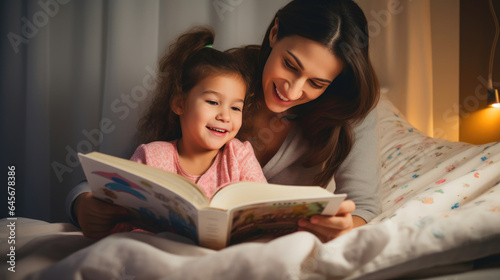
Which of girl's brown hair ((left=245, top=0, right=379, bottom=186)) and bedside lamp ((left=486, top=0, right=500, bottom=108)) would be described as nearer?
girl's brown hair ((left=245, top=0, right=379, bottom=186))

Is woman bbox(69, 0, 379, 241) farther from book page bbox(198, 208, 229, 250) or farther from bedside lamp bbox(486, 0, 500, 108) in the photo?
bedside lamp bbox(486, 0, 500, 108)

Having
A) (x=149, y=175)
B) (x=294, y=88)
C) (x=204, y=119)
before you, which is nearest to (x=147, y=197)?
(x=149, y=175)

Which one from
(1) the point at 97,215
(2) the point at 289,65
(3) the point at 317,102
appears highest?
(2) the point at 289,65

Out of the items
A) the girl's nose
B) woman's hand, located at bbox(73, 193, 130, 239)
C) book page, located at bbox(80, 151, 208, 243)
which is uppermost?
the girl's nose

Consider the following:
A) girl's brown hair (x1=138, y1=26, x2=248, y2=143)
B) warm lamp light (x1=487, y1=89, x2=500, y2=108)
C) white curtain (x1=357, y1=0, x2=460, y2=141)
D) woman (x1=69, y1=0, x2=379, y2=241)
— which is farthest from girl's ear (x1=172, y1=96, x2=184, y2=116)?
warm lamp light (x1=487, y1=89, x2=500, y2=108)

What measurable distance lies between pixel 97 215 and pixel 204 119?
39cm

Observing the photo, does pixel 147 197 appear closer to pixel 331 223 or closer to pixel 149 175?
pixel 149 175

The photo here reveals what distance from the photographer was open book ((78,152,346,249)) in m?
0.57

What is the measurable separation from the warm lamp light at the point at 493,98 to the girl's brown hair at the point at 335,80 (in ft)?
3.40

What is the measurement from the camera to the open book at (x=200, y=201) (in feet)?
1.88

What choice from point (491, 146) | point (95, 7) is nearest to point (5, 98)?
point (95, 7)

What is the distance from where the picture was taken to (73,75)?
1429 mm

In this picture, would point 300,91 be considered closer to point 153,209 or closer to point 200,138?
point 200,138

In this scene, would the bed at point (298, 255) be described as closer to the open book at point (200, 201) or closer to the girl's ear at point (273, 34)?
the open book at point (200, 201)
